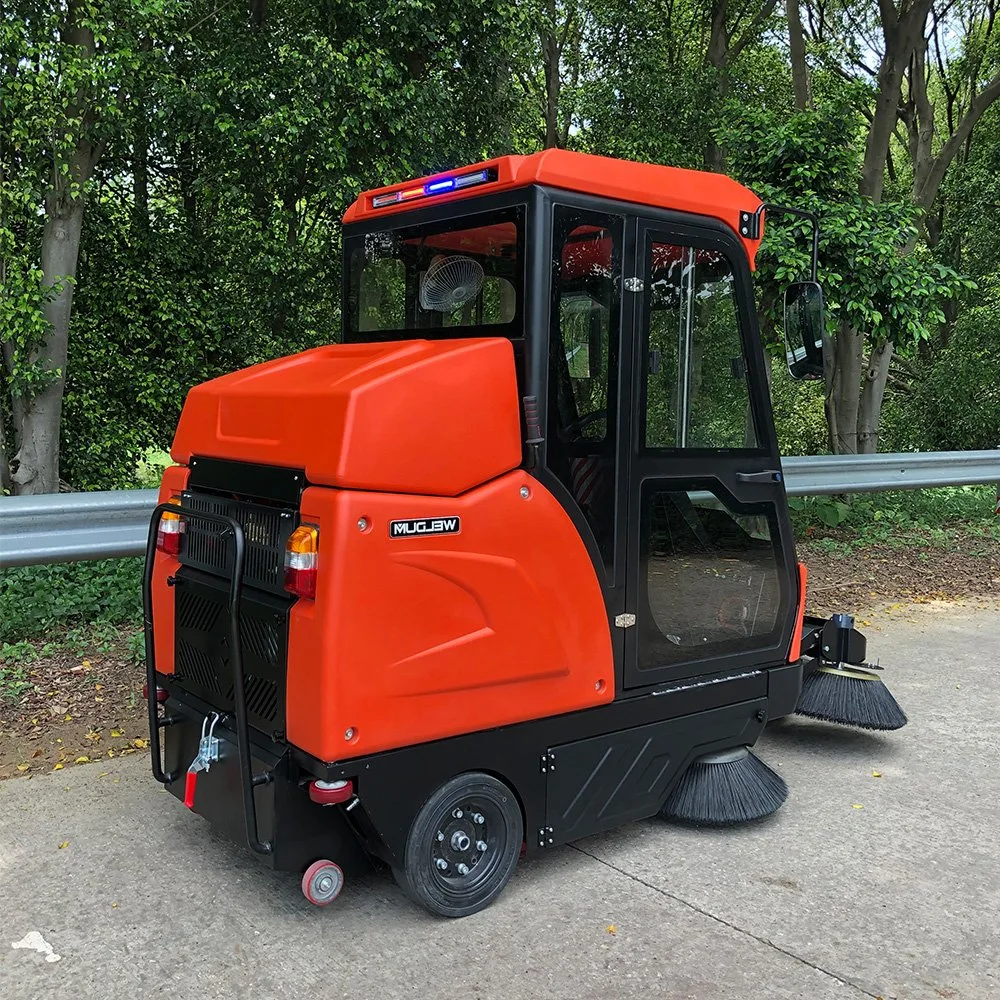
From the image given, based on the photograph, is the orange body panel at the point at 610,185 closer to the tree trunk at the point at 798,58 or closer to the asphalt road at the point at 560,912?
the asphalt road at the point at 560,912

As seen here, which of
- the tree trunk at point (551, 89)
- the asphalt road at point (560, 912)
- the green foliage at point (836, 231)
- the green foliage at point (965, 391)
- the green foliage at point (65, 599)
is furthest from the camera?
the green foliage at point (965, 391)

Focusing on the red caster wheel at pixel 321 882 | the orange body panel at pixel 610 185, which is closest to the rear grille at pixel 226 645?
the red caster wheel at pixel 321 882

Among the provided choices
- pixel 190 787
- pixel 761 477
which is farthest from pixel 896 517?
Answer: pixel 190 787

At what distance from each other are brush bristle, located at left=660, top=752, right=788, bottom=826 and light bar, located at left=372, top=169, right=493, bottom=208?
2293 mm

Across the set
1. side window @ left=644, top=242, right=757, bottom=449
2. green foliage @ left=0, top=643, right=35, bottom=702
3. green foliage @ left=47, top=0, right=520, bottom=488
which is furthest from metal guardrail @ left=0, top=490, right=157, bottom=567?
green foliage @ left=47, top=0, right=520, bottom=488

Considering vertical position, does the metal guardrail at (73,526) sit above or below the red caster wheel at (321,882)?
above

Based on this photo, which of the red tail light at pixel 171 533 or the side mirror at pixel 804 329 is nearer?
the red tail light at pixel 171 533

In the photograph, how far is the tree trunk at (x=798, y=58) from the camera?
10734 mm

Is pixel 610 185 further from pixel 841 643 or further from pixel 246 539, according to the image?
pixel 841 643

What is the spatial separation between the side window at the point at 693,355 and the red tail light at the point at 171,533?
5.57 ft

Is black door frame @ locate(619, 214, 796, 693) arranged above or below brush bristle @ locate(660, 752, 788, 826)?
above

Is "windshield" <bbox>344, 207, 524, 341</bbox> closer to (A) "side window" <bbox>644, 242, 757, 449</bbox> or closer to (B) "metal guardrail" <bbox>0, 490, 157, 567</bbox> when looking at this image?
(A) "side window" <bbox>644, 242, 757, 449</bbox>

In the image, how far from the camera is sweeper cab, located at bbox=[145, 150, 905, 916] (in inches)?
108

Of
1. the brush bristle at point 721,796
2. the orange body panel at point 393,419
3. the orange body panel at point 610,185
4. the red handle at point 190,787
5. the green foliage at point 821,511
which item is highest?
the orange body panel at point 610,185
